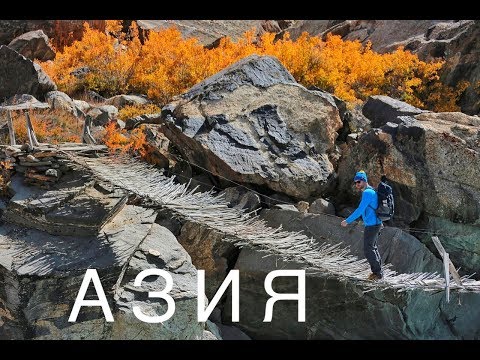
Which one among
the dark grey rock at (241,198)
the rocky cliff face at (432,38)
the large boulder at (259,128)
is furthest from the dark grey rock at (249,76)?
the rocky cliff face at (432,38)

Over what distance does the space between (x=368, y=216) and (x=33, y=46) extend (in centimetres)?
1617

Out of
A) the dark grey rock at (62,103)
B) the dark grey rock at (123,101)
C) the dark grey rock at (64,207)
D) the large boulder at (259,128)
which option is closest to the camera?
the dark grey rock at (64,207)

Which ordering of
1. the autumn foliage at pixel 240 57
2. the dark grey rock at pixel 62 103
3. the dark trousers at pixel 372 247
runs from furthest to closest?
the autumn foliage at pixel 240 57, the dark grey rock at pixel 62 103, the dark trousers at pixel 372 247

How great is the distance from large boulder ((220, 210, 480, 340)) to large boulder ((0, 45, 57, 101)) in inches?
313

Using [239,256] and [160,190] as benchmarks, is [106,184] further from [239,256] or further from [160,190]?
[239,256]

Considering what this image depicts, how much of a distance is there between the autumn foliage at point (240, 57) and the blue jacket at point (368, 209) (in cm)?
839

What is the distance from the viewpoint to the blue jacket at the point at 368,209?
899 centimetres

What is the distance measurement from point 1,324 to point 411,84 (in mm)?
13512

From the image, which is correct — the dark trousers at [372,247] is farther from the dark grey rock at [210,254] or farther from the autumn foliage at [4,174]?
the autumn foliage at [4,174]

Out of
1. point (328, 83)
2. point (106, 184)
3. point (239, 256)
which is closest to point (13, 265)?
point (106, 184)

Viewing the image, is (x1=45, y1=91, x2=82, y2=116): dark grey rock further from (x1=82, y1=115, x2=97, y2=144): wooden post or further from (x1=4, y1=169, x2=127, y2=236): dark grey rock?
(x1=4, y1=169, x2=127, y2=236): dark grey rock

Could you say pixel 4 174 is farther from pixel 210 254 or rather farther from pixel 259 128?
pixel 259 128

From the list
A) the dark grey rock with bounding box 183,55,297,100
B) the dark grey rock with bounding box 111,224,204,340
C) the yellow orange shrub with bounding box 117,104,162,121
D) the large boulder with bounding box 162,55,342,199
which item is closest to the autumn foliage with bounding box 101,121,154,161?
the large boulder with bounding box 162,55,342,199

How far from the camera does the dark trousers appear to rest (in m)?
9.27
